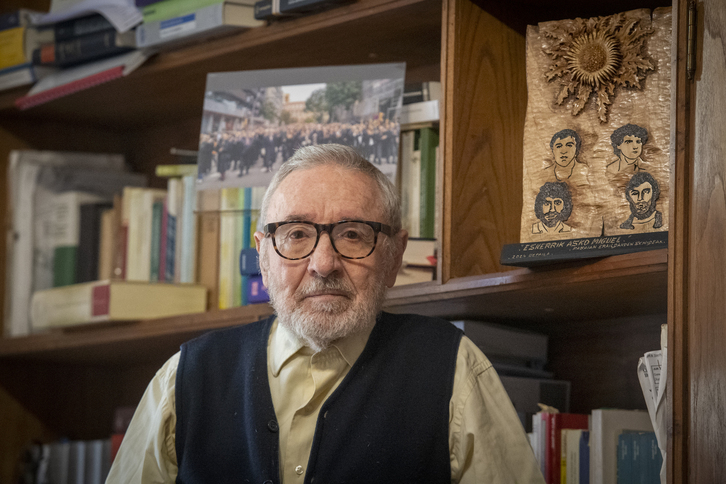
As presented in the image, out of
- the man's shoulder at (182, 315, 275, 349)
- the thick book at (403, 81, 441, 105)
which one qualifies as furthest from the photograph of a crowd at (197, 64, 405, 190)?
the man's shoulder at (182, 315, 275, 349)

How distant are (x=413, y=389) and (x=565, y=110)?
0.50 m

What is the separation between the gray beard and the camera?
3.65 feet

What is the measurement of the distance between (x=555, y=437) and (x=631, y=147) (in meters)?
0.46

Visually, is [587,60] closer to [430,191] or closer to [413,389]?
[430,191]

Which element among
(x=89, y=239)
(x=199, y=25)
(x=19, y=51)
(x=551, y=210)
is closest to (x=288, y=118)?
(x=199, y=25)

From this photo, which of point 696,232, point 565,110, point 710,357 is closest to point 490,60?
point 565,110

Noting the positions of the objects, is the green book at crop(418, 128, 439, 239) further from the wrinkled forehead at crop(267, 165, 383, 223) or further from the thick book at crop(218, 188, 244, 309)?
the thick book at crop(218, 188, 244, 309)

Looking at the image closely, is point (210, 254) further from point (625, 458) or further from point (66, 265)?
point (625, 458)

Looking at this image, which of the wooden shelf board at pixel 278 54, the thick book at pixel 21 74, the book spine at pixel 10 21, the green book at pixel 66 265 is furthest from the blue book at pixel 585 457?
the book spine at pixel 10 21

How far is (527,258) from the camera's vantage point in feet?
3.61

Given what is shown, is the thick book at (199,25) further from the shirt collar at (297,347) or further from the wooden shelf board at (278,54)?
the shirt collar at (297,347)

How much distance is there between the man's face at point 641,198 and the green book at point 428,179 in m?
0.38

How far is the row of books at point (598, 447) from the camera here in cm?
117

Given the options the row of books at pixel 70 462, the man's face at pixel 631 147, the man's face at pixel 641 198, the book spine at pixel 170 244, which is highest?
the man's face at pixel 631 147
